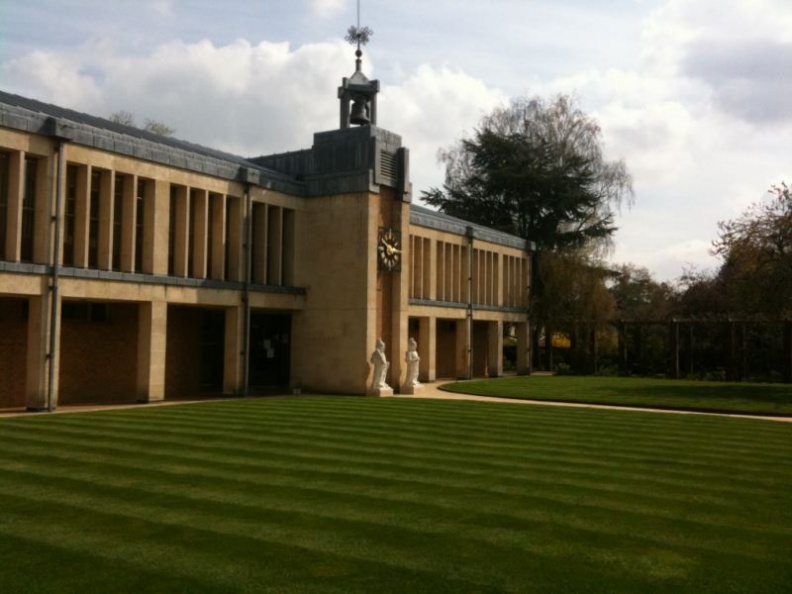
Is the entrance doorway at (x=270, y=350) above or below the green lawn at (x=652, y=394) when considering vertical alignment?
above

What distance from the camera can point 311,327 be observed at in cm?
3150

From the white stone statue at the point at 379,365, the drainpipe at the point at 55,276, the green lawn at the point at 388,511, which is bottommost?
the green lawn at the point at 388,511

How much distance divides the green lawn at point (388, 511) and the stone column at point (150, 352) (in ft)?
25.4

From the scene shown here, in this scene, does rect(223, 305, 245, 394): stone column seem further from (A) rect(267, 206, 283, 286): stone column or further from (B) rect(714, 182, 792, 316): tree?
(B) rect(714, 182, 792, 316): tree

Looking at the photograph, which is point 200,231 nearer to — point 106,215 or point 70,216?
point 106,215

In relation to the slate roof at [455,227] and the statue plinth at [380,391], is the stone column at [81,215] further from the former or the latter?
the slate roof at [455,227]

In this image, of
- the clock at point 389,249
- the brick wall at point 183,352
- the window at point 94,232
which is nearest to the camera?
the window at point 94,232

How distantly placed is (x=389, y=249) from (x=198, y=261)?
315 inches

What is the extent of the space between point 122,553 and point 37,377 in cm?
1577

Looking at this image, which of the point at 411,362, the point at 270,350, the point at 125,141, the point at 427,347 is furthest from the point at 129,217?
the point at 427,347

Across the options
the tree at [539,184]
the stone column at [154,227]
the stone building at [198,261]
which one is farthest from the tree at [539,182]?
the stone column at [154,227]

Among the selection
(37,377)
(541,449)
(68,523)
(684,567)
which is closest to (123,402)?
(37,377)

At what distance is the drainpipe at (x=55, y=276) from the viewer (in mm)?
21547

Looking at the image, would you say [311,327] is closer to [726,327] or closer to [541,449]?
[541,449]
